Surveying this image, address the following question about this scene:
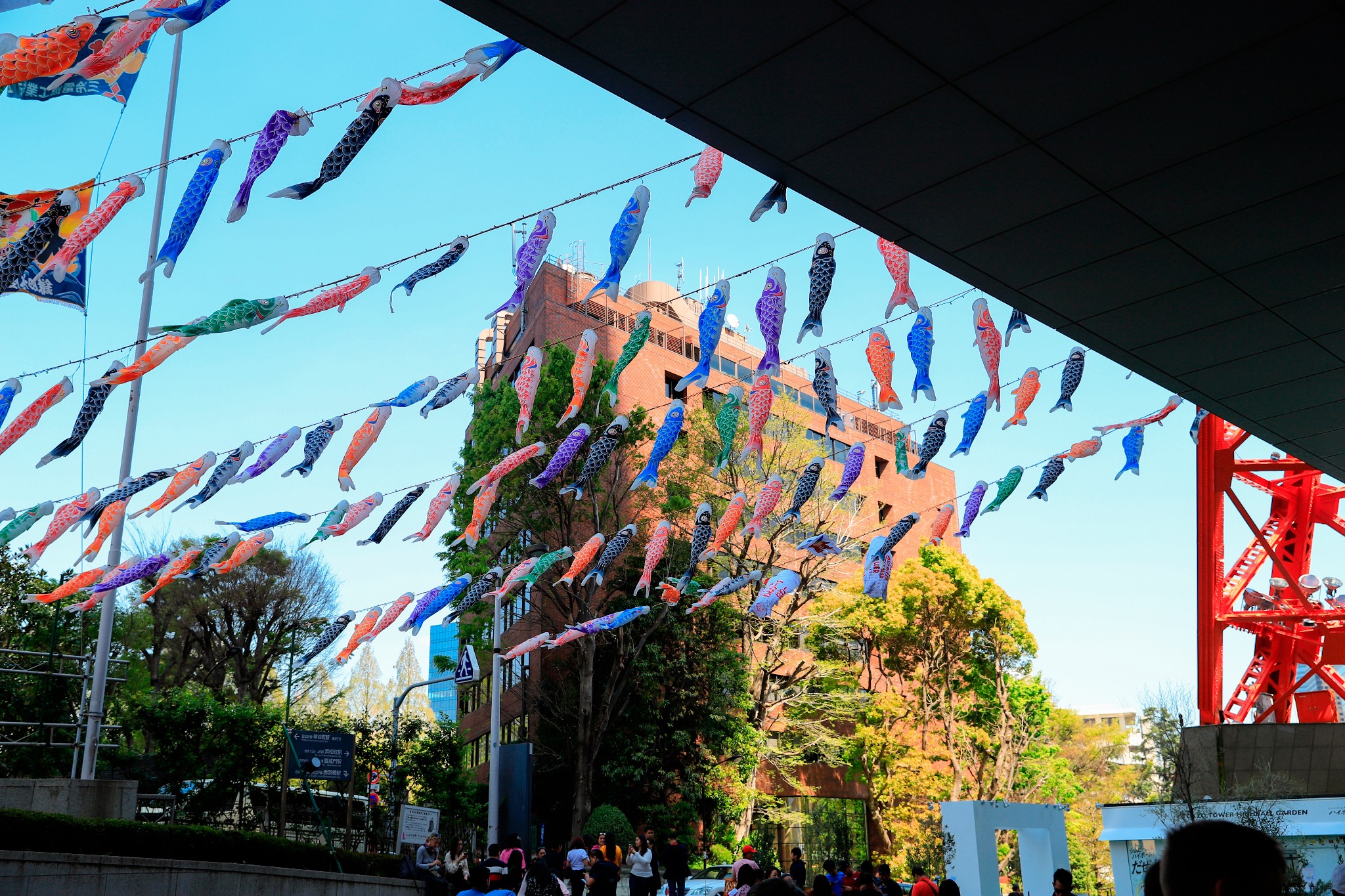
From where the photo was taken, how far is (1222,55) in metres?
4.87

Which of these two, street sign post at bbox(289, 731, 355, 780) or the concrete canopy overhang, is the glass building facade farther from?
the concrete canopy overhang

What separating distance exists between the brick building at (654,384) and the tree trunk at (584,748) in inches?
126

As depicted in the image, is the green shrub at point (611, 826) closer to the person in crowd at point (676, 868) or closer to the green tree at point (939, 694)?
the person in crowd at point (676, 868)

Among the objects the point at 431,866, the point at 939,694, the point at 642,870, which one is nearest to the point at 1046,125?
the point at 431,866

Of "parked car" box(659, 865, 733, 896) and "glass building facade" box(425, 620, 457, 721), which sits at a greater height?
"glass building facade" box(425, 620, 457, 721)

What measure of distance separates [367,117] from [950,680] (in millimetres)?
31600

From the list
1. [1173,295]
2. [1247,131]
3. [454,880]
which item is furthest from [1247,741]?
[1247,131]

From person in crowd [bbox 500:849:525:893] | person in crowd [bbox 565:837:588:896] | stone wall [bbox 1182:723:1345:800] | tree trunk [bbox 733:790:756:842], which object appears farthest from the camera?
tree trunk [bbox 733:790:756:842]

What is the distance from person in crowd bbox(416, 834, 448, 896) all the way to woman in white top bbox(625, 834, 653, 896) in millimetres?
3068

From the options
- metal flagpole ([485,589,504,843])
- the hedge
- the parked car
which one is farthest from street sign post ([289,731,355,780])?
the parked car

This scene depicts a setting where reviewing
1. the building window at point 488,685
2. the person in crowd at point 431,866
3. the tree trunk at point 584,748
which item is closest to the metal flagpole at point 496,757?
the building window at point 488,685

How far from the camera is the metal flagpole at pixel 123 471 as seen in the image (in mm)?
16312

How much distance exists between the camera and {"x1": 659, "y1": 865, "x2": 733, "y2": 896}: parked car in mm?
20297

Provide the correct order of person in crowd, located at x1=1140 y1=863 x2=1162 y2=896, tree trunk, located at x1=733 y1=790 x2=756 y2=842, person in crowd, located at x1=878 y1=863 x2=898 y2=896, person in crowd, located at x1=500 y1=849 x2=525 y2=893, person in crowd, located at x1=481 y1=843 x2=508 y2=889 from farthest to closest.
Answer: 1. tree trunk, located at x1=733 y1=790 x2=756 y2=842
2. person in crowd, located at x1=500 y1=849 x2=525 y2=893
3. person in crowd, located at x1=878 y1=863 x2=898 y2=896
4. person in crowd, located at x1=481 y1=843 x2=508 y2=889
5. person in crowd, located at x1=1140 y1=863 x2=1162 y2=896
